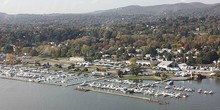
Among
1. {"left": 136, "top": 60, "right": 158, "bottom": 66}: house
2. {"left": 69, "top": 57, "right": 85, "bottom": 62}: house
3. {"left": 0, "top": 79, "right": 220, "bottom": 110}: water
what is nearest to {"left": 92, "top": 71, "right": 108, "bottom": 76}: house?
{"left": 0, "top": 79, "right": 220, "bottom": 110}: water

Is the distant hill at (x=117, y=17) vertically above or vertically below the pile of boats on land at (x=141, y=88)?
above

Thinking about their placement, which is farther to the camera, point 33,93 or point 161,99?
point 33,93

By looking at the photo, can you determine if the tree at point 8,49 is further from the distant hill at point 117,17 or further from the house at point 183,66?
the distant hill at point 117,17

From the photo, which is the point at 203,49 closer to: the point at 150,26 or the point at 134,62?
the point at 134,62

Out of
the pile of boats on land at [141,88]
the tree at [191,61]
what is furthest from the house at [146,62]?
the pile of boats on land at [141,88]

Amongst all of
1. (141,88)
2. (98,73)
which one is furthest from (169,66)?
(141,88)

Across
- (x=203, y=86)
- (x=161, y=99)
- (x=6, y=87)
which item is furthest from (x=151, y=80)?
(x=6, y=87)
